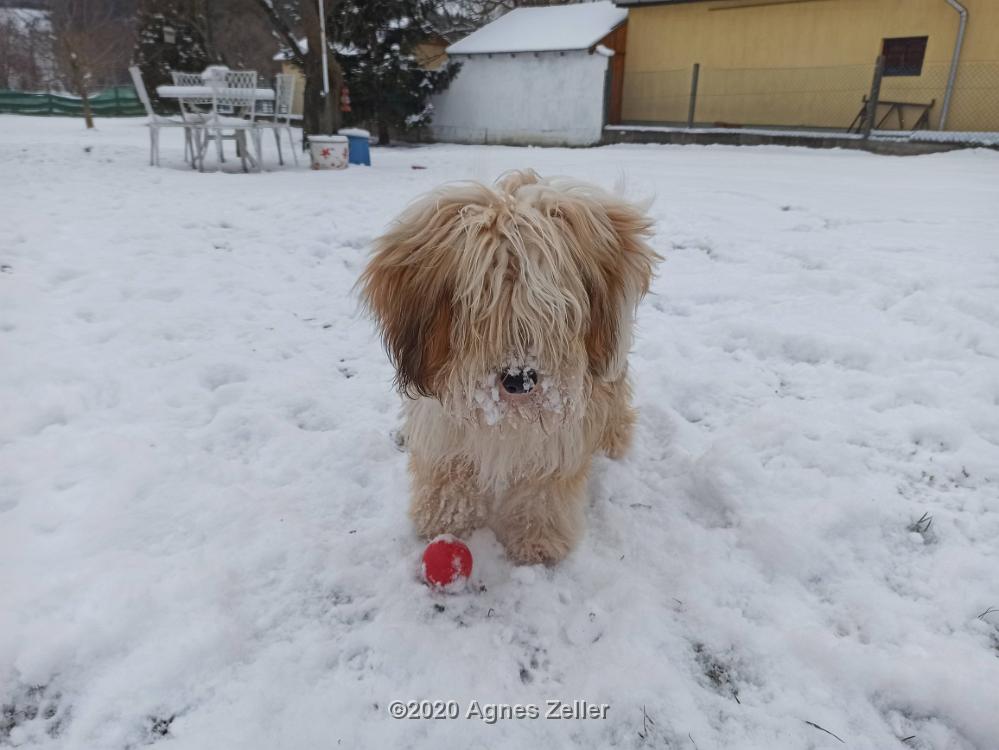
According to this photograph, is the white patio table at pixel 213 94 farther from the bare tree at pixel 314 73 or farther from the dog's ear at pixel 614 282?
the dog's ear at pixel 614 282

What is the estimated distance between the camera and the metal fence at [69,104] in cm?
2781

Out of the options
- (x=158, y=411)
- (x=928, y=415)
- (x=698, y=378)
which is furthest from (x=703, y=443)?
(x=158, y=411)

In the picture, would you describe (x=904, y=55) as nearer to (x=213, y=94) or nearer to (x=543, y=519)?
(x=213, y=94)

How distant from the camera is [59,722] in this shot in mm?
1614

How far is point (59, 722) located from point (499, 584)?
1.28 metres

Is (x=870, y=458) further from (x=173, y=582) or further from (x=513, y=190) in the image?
(x=173, y=582)

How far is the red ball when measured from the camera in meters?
2.11

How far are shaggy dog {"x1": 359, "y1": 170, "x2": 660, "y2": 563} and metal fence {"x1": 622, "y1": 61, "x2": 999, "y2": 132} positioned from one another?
14232mm

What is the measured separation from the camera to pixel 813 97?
1551cm

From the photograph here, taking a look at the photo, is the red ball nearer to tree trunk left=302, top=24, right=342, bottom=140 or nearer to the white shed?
tree trunk left=302, top=24, right=342, bottom=140

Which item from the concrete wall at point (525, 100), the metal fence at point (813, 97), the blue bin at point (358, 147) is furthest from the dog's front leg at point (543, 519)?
the concrete wall at point (525, 100)

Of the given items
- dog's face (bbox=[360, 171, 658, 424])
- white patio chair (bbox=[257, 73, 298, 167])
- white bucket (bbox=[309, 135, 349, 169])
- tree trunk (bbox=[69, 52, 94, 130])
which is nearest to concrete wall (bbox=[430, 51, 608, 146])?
white patio chair (bbox=[257, 73, 298, 167])

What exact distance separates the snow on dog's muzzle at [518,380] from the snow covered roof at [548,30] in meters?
17.4

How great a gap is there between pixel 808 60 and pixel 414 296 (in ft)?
57.9
